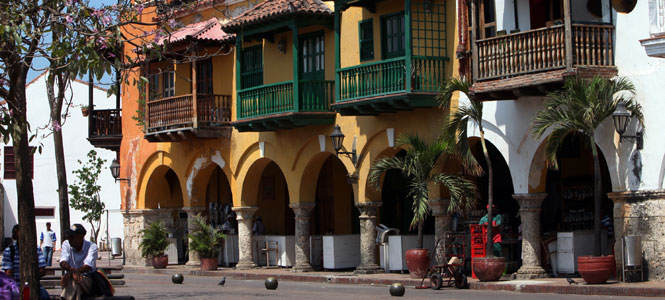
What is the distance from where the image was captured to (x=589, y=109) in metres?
19.3

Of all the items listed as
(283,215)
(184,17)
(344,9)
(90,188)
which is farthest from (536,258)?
(90,188)

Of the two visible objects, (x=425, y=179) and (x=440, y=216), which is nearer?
(x=425, y=179)

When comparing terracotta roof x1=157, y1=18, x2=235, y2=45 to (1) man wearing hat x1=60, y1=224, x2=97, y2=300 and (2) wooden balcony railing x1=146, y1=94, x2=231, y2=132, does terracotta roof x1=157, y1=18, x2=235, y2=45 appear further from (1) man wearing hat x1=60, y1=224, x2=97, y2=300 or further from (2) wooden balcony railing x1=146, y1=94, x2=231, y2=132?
(1) man wearing hat x1=60, y1=224, x2=97, y2=300

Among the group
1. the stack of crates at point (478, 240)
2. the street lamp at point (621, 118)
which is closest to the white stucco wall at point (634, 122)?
the street lamp at point (621, 118)

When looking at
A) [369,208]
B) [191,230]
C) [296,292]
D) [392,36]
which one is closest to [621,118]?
[296,292]

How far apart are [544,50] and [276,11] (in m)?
8.50

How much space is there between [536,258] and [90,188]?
28.5 metres

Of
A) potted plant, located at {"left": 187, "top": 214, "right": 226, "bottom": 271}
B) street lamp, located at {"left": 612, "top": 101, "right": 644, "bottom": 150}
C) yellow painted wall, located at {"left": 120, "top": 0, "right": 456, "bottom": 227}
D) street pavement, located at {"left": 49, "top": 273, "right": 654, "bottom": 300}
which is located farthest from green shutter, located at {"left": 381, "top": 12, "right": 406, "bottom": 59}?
potted plant, located at {"left": 187, "top": 214, "right": 226, "bottom": 271}

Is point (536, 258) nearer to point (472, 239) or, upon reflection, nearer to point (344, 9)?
point (472, 239)

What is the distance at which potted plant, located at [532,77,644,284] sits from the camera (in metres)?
19.0

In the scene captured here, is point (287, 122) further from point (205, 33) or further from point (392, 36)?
point (205, 33)

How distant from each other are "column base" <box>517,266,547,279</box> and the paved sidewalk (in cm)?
32

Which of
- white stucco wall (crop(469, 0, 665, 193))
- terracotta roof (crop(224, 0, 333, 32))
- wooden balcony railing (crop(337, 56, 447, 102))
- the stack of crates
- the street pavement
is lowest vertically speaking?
the street pavement

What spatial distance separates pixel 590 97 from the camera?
19.4 metres
